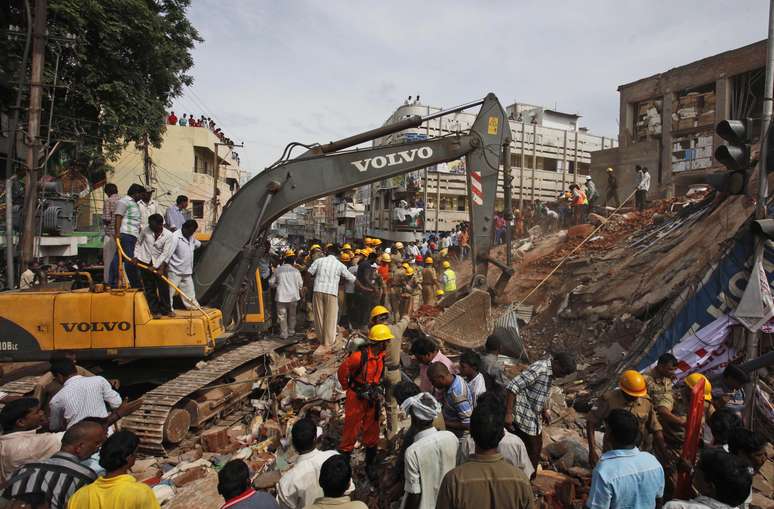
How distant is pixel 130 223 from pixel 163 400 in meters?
2.36

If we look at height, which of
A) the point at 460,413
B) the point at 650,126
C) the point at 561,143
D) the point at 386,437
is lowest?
the point at 386,437

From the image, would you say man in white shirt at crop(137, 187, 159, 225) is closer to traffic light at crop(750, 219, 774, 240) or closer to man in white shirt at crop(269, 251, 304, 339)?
man in white shirt at crop(269, 251, 304, 339)

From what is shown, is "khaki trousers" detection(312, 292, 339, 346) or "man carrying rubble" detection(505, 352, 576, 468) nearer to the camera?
"man carrying rubble" detection(505, 352, 576, 468)

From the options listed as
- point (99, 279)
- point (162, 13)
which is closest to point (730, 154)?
point (99, 279)

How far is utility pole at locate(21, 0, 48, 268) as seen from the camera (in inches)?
403

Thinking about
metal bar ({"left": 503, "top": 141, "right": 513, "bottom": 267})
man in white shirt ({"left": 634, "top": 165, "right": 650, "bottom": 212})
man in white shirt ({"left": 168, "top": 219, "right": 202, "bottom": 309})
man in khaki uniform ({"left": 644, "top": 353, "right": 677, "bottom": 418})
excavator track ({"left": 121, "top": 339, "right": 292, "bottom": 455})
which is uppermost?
man in white shirt ({"left": 634, "top": 165, "right": 650, "bottom": 212})

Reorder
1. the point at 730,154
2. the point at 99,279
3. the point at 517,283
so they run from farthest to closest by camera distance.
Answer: the point at 517,283 < the point at 99,279 < the point at 730,154

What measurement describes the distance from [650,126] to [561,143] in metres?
13.5

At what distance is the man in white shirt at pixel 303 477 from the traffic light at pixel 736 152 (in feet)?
15.7

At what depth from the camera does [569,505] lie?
4027mm

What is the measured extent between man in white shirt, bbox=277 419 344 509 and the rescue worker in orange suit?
1329 mm

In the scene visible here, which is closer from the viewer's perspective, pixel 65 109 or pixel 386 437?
pixel 386 437

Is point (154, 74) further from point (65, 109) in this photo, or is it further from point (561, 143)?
point (561, 143)

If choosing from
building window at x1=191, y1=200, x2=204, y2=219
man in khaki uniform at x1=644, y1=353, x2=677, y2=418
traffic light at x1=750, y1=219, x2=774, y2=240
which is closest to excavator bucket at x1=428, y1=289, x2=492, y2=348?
man in khaki uniform at x1=644, y1=353, x2=677, y2=418
